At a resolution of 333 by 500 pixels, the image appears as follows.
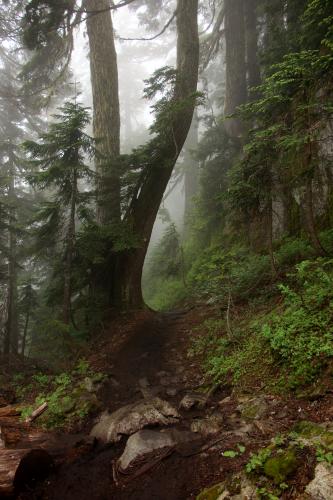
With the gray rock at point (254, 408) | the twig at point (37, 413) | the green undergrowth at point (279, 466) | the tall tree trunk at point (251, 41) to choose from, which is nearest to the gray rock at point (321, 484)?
the green undergrowth at point (279, 466)

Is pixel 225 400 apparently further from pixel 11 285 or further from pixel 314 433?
pixel 11 285

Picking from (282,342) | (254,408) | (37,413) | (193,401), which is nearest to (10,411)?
(37,413)

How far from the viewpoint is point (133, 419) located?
4535 millimetres

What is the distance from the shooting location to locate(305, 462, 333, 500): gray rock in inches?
99.7

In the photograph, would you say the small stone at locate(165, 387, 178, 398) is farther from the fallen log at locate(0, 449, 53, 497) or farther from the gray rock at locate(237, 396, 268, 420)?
the fallen log at locate(0, 449, 53, 497)

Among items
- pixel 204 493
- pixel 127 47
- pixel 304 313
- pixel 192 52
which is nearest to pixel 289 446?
Answer: pixel 204 493

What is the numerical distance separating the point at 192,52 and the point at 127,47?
34792mm

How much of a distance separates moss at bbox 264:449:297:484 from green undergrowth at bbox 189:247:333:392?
123cm

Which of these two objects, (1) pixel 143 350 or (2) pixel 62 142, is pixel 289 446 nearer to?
(1) pixel 143 350

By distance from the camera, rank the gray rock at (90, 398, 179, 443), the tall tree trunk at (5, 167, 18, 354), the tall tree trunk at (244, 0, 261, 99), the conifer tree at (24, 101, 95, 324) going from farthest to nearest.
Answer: the tall tree trunk at (244, 0, 261, 99)
the tall tree trunk at (5, 167, 18, 354)
the conifer tree at (24, 101, 95, 324)
the gray rock at (90, 398, 179, 443)

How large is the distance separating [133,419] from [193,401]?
0.87m

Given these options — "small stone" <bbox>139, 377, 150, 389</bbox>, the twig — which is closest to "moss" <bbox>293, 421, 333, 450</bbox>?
"small stone" <bbox>139, 377, 150, 389</bbox>

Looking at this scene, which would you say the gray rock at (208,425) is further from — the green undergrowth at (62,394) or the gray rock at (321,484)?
the green undergrowth at (62,394)

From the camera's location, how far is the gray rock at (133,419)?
Answer: 174 inches
